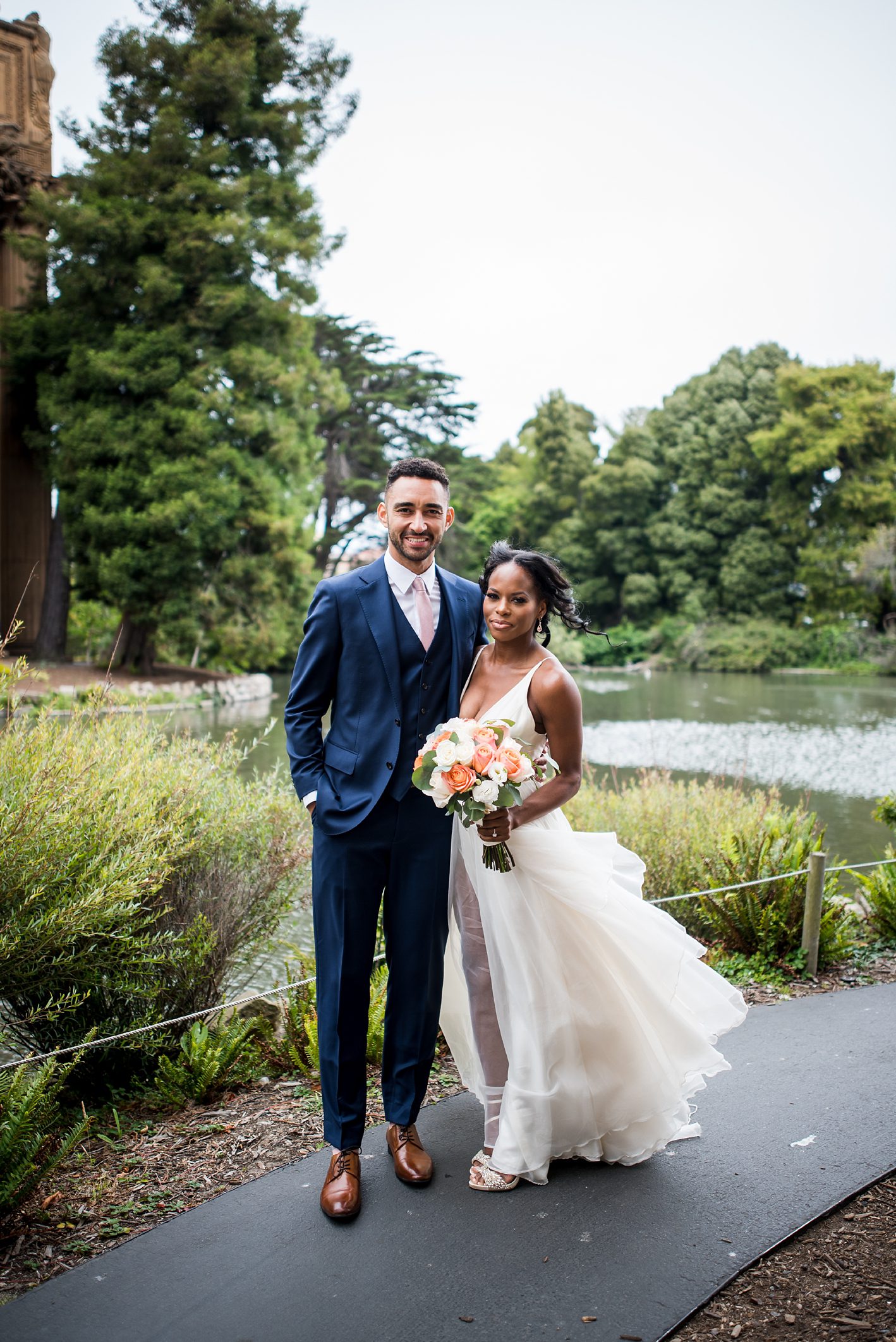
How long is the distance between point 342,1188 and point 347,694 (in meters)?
1.54

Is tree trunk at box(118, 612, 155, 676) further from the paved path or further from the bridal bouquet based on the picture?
the bridal bouquet

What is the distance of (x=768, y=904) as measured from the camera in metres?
5.76

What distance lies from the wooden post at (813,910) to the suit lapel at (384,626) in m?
3.20

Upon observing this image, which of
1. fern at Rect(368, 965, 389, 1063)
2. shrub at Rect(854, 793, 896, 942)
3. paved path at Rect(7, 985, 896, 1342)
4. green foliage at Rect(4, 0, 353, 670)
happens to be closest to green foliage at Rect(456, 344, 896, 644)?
green foliage at Rect(4, 0, 353, 670)

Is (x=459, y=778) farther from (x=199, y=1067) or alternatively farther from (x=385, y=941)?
(x=199, y=1067)

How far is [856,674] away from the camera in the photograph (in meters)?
41.2

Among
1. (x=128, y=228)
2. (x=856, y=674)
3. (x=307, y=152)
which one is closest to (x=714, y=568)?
(x=856, y=674)

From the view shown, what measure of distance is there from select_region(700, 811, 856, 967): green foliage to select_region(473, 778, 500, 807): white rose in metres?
3.34

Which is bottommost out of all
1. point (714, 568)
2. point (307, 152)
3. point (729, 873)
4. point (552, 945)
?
point (729, 873)

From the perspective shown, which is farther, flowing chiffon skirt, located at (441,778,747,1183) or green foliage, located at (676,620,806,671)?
green foliage, located at (676,620,806,671)

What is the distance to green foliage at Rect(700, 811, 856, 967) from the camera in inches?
221

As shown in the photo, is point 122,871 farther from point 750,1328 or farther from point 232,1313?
point 750,1328

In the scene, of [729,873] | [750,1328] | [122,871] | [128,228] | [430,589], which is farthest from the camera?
[128,228]

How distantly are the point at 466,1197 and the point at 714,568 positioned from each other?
167 ft
